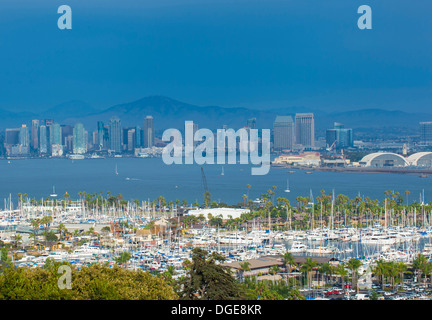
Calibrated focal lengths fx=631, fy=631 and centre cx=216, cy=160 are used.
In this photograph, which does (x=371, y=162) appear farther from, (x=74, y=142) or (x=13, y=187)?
(x=74, y=142)

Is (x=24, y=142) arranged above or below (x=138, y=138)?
below

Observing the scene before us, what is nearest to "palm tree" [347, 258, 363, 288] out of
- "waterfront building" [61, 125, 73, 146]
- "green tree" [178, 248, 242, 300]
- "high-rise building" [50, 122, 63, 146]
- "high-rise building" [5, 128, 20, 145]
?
"green tree" [178, 248, 242, 300]

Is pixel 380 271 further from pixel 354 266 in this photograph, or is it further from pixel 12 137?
pixel 12 137

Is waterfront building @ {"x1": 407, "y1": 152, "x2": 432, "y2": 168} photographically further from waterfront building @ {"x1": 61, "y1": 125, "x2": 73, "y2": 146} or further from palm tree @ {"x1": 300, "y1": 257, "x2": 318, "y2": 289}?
waterfront building @ {"x1": 61, "y1": 125, "x2": 73, "y2": 146}

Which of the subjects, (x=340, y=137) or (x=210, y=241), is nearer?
(x=210, y=241)

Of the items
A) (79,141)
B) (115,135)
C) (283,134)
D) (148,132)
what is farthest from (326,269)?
(115,135)

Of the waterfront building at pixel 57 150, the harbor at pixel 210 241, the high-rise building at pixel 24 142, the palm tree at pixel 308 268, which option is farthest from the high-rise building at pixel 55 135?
the palm tree at pixel 308 268

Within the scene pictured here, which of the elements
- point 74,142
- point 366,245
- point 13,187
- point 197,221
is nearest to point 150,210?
point 197,221
